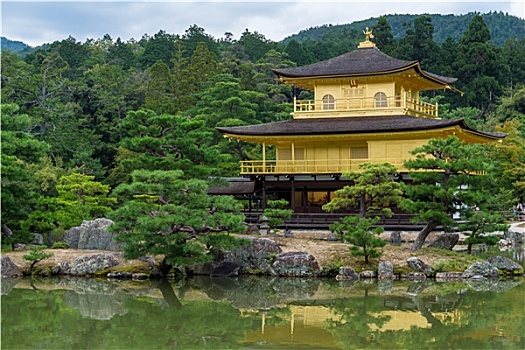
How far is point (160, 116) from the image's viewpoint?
22.0 metres

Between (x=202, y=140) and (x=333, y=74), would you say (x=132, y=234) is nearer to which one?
(x=202, y=140)

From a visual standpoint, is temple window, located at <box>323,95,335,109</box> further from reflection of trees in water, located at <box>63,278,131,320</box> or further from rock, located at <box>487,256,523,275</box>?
reflection of trees in water, located at <box>63,278,131,320</box>

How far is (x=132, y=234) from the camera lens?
18.4 metres

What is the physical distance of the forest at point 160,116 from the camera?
19906 millimetres

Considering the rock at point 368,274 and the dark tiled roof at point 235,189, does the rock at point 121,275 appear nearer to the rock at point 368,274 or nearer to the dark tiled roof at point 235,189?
the rock at point 368,274

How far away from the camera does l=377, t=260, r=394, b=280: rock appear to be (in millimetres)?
18750

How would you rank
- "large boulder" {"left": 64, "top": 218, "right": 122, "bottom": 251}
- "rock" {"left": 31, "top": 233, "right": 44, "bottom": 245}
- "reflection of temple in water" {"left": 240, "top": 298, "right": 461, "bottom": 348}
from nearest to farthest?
1. "reflection of temple in water" {"left": 240, "top": 298, "right": 461, "bottom": 348}
2. "large boulder" {"left": 64, "top": 218, "right": 122, "bottom": 251}
3. "rock" {"left": 31, "top": 233, "right": 44, "bottom": 245}

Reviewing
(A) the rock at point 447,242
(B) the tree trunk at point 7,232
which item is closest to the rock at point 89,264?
(B) the tree trunk at point 7,232

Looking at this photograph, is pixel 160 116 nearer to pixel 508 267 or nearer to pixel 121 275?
pixel 121 275

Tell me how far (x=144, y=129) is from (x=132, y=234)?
4701 mm

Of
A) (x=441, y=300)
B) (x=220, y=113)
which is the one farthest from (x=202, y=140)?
(x=220, y=113)

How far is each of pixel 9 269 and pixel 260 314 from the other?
7668 mm

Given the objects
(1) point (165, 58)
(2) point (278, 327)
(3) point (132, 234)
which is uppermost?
(1) point (165, 58)

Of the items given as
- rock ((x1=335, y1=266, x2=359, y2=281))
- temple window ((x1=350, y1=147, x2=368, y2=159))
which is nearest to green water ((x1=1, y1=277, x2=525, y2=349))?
rock ((x1=335, y1=266, x2=359, y2=281))
